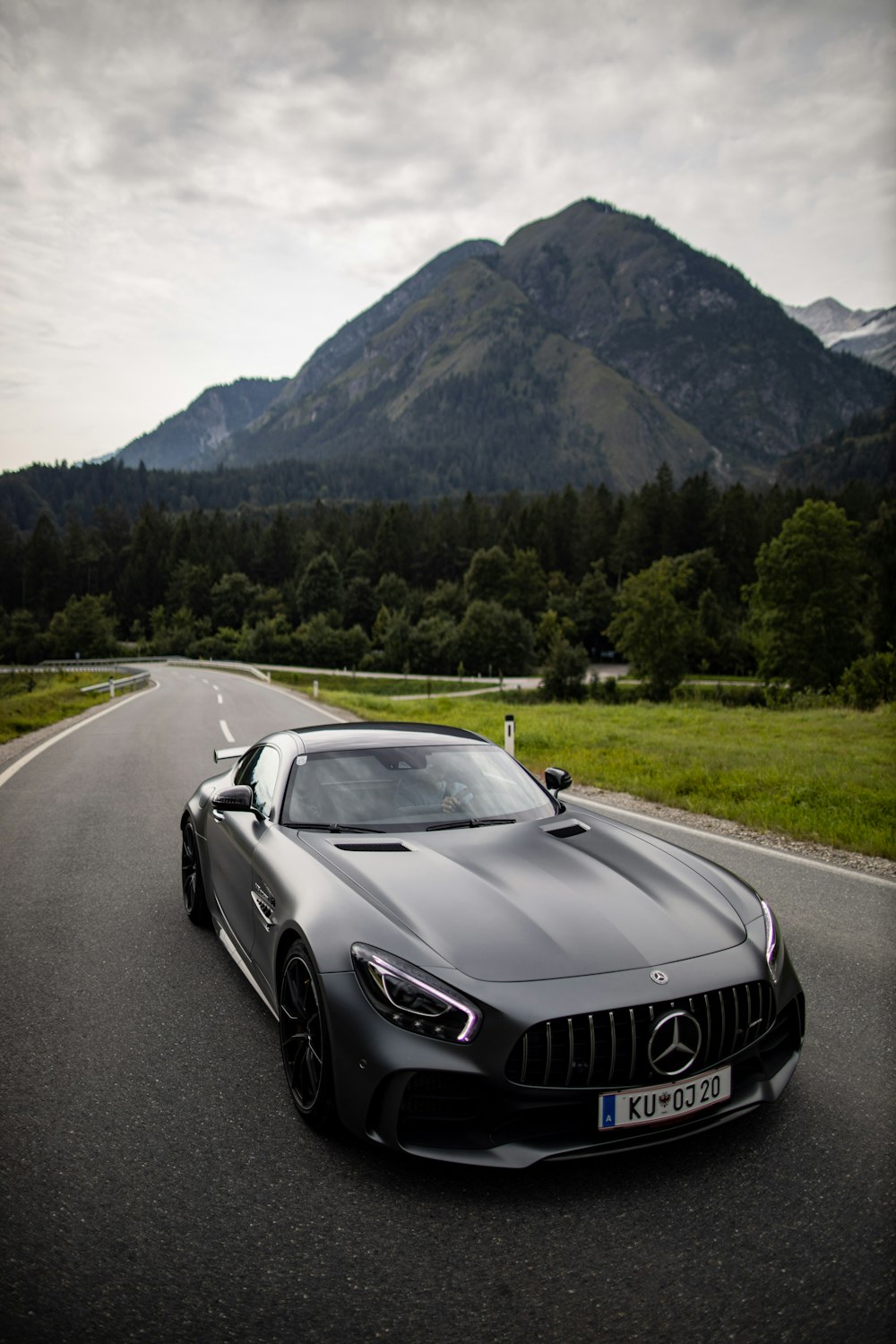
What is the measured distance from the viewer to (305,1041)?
10.4 feet

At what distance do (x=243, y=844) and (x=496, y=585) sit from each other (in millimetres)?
94527

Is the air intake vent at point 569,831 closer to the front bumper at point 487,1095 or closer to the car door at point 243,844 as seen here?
the front bumper at point 487,1095

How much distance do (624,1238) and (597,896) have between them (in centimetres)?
113

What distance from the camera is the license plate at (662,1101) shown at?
8.66 ft

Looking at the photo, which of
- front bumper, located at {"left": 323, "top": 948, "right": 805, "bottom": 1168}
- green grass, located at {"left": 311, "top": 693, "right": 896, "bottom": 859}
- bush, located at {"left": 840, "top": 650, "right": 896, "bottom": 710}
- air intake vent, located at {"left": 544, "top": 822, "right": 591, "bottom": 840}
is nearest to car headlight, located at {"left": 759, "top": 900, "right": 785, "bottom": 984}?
front bumper, located at {"left": 323, "top": 948, "right": 805, "bottom": 1168}

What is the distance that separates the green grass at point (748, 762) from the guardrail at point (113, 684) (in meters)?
12.3

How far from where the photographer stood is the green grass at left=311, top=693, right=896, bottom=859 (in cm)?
856

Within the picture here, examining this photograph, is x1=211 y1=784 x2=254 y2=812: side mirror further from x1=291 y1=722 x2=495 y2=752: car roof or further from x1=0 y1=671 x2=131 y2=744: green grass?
x1=0 y1=671 x2=131 y2=744: green grass

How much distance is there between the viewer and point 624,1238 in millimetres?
2455

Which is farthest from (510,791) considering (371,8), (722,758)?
(722,758)

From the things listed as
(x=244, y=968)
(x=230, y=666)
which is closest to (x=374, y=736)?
(x=244, y=968)

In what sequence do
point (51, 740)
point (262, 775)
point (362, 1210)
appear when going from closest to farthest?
point (362, 1210) < point (262, 775) < point (51, 740)

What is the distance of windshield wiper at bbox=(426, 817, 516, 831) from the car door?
33.7 inches

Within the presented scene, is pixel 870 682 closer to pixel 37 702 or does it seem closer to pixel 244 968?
pixel 37 702
